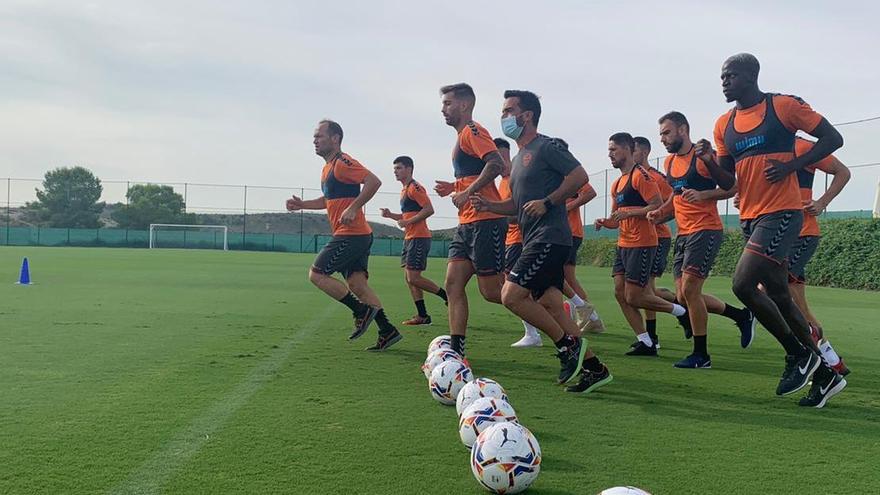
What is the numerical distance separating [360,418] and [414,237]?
6193 millimetres

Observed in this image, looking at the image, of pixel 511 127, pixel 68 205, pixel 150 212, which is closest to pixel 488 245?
pixel 511 127

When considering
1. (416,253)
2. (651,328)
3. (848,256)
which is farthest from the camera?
(848,256)

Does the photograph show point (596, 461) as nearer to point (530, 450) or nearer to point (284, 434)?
point (530, 450)

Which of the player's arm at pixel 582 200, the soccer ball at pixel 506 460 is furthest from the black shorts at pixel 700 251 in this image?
the soccer ball at pixel 506 460

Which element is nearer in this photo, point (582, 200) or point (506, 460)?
point (506, 460)

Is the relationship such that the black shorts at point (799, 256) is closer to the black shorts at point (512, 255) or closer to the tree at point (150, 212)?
the black shorts at point (512, 255)

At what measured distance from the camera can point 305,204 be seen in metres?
8.33

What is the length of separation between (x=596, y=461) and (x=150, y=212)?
65.2 m

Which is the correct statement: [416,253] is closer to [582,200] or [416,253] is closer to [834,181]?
[582,200]

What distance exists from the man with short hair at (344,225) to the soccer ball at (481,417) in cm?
359

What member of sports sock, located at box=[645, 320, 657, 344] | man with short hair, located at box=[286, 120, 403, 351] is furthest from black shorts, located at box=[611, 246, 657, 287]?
man with short hair, located at box=[286, 120, 403, 351]

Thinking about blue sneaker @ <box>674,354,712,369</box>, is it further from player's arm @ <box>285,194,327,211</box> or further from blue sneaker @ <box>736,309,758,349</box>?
player's arm @ <box>285,194,327,211</box>

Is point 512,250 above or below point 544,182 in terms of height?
below

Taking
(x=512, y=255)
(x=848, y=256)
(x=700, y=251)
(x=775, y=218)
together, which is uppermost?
(x=775, y=218)
